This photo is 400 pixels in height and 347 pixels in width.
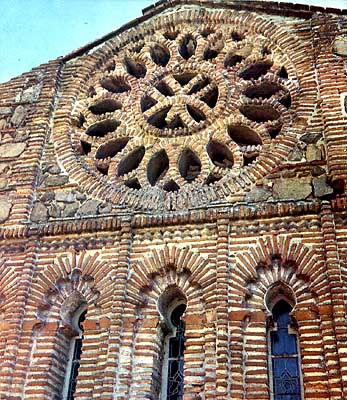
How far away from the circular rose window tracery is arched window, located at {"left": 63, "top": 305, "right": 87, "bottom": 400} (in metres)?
1.75

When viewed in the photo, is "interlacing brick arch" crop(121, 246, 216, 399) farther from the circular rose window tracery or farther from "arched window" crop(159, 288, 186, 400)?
the circular rose window tracery

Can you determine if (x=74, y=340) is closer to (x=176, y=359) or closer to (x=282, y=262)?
(x=176, y=359)

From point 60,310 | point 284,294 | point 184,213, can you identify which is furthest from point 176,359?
point 184,213

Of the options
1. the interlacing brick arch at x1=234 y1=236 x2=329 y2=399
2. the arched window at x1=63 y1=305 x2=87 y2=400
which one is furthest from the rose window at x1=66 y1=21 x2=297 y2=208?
the arched window at x1=63 y1=305 x2=87 y2=400

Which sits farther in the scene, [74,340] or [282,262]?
[74,340]

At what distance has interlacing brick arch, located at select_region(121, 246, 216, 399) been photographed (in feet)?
24.6

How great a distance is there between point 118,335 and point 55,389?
3.58ft

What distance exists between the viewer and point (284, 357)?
24.4 ft

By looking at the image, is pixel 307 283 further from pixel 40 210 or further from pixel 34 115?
pixel 34 115

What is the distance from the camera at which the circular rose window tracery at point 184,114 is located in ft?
29.7

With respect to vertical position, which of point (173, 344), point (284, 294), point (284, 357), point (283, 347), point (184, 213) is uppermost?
point (184, 213)

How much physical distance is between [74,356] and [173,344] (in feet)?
4.44

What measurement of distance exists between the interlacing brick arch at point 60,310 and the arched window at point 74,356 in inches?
2.2

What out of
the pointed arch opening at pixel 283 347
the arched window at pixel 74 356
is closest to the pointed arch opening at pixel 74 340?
the arched window at pixel 74 356
